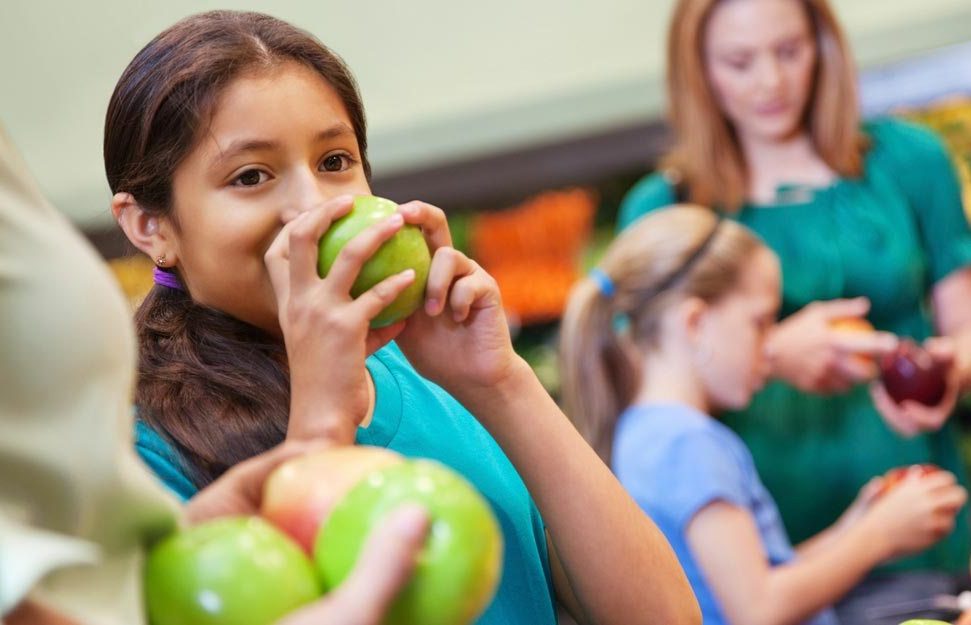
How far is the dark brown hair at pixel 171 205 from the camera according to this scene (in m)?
1.05

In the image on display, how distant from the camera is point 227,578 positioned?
2.06 feet

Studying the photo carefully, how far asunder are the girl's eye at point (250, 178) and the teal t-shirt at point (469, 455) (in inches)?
8.5

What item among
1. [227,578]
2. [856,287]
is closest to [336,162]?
[227,578]

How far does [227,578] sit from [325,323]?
0.28 meters

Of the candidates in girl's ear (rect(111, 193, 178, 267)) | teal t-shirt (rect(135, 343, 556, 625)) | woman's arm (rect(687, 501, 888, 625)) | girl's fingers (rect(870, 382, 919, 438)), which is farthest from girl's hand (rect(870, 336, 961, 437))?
girl's ear (rect(111, 193, 178, 267))

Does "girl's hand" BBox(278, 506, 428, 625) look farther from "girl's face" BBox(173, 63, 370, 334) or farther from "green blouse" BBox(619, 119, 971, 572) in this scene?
"green blouse" BBox(619, 119, 971, 572)

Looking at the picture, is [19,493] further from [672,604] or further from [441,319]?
[672,604]

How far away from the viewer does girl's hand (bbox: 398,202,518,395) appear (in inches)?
40.2

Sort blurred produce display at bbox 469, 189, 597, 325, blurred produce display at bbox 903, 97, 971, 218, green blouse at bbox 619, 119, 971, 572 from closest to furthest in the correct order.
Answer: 1. green blouse at bbox 619, 119, 971, 572
2. blurred produce display at bbox 903, 97, 971, 218
3. blurred produce display at bbox 469, 189, 597, 325

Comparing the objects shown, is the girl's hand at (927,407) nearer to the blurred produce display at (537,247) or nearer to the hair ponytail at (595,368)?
the hair ponytail at (595,368)

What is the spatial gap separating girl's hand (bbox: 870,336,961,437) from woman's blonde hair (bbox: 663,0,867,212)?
0.45m

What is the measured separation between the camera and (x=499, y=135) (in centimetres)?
454

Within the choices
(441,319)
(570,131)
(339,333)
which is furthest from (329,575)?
(570,131)

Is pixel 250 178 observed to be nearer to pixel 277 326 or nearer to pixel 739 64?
pixel 277 326
